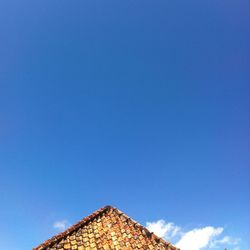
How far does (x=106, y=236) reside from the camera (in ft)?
34.6

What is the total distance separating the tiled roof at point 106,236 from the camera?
32.9 feet

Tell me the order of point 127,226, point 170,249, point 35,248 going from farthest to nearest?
point 127,226, point 170,249, point 35,248

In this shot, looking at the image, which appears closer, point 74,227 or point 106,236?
point 106,236

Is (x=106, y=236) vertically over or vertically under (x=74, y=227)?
under

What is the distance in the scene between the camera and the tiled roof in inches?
395

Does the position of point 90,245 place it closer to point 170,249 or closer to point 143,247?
point 143,247

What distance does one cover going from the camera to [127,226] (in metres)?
11.3

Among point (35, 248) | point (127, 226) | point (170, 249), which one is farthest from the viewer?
point (127, 226)

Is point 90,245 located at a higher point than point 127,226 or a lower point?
lower

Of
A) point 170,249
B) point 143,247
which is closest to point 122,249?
point 143,247

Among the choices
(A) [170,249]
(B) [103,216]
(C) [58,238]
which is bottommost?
(A) [170,249]

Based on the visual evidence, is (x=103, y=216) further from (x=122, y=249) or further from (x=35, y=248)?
(x=35, y=248)

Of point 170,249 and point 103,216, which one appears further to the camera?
point 103,216

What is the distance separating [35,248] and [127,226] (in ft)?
12.0
